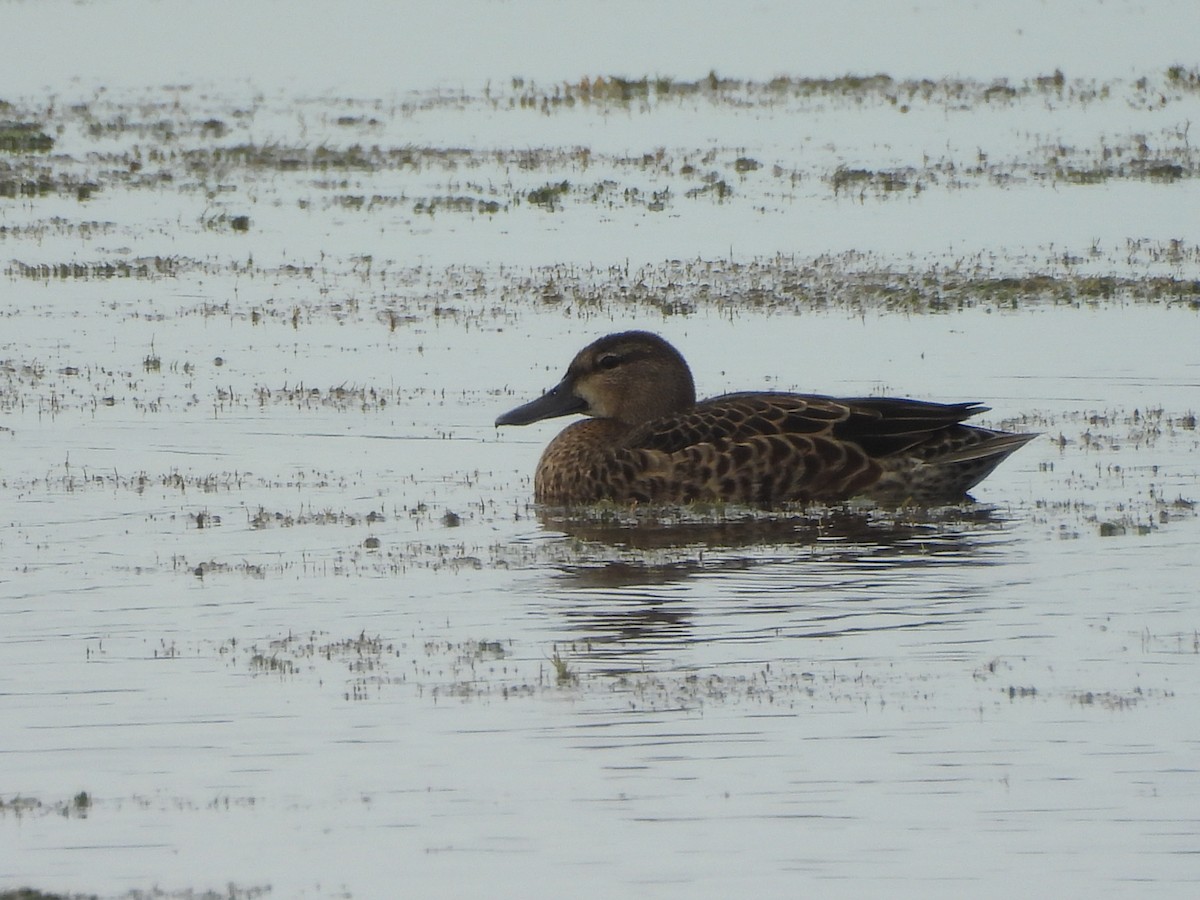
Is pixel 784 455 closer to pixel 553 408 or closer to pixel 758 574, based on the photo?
pixel 553 408

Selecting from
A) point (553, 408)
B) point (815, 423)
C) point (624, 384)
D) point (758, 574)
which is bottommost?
point (758, 574)

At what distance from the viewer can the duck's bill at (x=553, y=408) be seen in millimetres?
14250

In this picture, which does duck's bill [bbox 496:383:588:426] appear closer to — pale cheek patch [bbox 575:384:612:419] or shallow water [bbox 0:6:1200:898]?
pale cheek patch [bbox 575:384:612:419]

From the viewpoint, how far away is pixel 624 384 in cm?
1421

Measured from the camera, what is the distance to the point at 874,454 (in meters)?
13.3

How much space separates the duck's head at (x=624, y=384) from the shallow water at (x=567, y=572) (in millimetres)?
536

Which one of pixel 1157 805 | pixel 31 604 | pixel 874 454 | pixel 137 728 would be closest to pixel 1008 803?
pixel 1157 805

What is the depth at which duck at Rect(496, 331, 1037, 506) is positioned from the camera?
43.1ft

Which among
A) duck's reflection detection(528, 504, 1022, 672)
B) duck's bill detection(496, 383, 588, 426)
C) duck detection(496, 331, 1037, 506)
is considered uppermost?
duck's bill detection(496, 383, 588, 426)

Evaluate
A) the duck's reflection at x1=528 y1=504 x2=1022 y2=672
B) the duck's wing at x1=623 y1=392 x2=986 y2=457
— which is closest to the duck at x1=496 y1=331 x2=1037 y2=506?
the duck's wing at x1=623 y1=392 x2=986 y2=457

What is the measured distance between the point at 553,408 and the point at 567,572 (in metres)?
2.89

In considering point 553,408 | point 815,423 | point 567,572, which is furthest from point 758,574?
point 553,408

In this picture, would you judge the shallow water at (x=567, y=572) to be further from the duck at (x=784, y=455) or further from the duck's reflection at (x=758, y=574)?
the duck at (x=784, y=455)

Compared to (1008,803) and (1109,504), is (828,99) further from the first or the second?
(1008,803)
